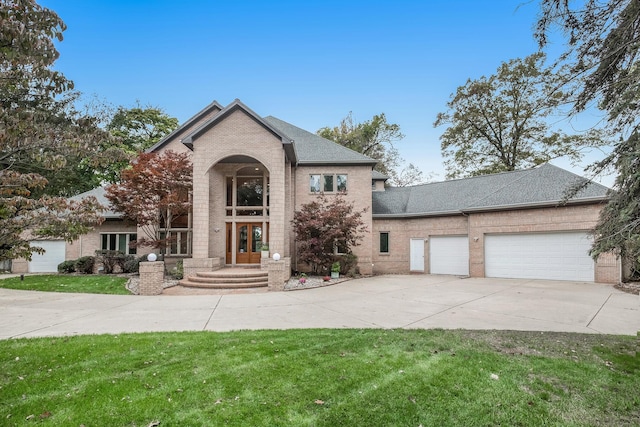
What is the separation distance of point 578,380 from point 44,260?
25.3 metres

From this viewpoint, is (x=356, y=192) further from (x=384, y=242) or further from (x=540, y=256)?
(x=540, y=256)

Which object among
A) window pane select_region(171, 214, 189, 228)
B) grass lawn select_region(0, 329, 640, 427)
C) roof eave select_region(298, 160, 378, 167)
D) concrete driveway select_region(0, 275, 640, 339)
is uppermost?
roof eave select_region(298, 160, 378, 167)

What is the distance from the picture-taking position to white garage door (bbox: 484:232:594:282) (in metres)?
13.2

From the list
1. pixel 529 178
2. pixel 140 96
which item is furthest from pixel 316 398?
pixel 140 96

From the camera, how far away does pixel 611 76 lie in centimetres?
462

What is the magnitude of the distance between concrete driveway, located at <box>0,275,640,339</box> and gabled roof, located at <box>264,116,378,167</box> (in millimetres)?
8188

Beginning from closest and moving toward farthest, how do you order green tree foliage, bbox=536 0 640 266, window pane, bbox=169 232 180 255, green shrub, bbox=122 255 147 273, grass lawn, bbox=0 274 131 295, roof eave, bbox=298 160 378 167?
green tree foliage, bbox=536 0 640 266 → grass lawn, bbox=0 274 131 295 → green shrub, bbox=122 255 147 273 → window pane, bbox=169 232 180 255 → roof eave, bbox=298 160 378 167

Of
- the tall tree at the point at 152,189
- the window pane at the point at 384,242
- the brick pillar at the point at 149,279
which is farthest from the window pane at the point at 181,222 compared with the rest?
the window pane at the point at 384,242

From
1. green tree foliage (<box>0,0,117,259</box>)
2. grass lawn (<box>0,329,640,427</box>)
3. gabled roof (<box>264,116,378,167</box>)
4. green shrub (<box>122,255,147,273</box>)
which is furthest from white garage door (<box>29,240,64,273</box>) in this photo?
green tree foliage (<box>0,0,117,259</box>)

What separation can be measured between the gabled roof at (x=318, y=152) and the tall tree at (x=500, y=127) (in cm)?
1449

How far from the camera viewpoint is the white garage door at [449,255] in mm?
16562

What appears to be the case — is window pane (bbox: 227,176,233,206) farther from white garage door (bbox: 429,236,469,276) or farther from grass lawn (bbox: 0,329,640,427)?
white garage door (bbox: 429,236,469,276)

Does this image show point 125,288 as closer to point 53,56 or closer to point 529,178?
point 53,56

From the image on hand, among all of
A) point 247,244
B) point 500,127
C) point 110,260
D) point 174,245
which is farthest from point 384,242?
point 500,127
